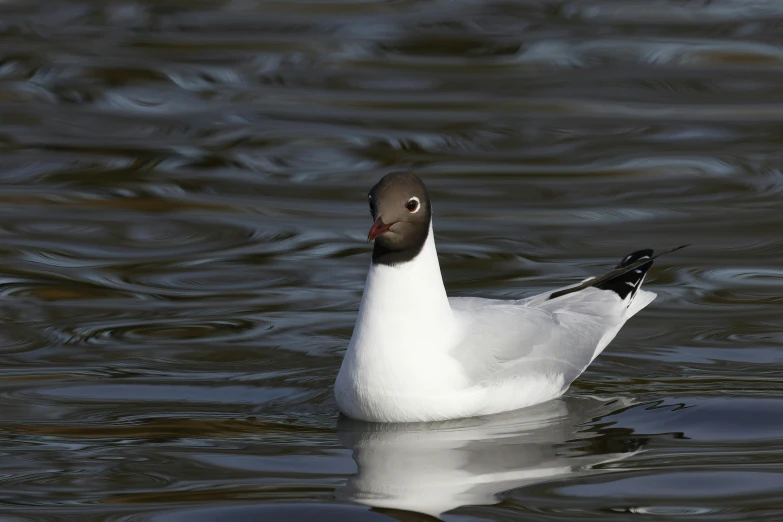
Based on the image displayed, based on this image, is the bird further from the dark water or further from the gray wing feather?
the dark water

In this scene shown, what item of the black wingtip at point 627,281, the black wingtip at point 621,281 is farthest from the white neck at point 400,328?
the black wingtip at point 627,281

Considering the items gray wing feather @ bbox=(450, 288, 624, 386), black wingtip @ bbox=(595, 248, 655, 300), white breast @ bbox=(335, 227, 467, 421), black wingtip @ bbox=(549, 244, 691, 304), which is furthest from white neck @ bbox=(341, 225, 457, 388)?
black wingtip @ bbox=(595, 248, 655, 300)

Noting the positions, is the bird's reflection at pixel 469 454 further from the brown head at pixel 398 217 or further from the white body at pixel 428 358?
Answer: the brown head at pixel 398 217

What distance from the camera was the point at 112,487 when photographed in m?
5.99

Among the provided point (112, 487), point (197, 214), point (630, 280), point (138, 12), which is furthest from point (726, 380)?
point (138, 12)

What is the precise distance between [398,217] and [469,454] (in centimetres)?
99

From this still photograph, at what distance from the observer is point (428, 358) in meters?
6.75

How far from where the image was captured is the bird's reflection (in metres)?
5.88

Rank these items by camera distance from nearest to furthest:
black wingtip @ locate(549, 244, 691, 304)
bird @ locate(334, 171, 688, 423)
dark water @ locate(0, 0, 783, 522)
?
1. dark water @ locate(0, 0, 783, 522)
2. bird @ locate(334, 171, 688, 423)
3. black wingtip @ locate(549, 244, 691, 304)

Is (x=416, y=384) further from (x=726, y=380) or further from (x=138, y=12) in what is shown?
(x=138, y=12)

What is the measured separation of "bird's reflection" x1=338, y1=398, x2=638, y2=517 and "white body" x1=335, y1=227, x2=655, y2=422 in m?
0.08

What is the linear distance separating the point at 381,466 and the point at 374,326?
736mm

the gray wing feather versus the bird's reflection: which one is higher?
the gray wing feather

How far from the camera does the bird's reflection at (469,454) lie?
19.3 feet
